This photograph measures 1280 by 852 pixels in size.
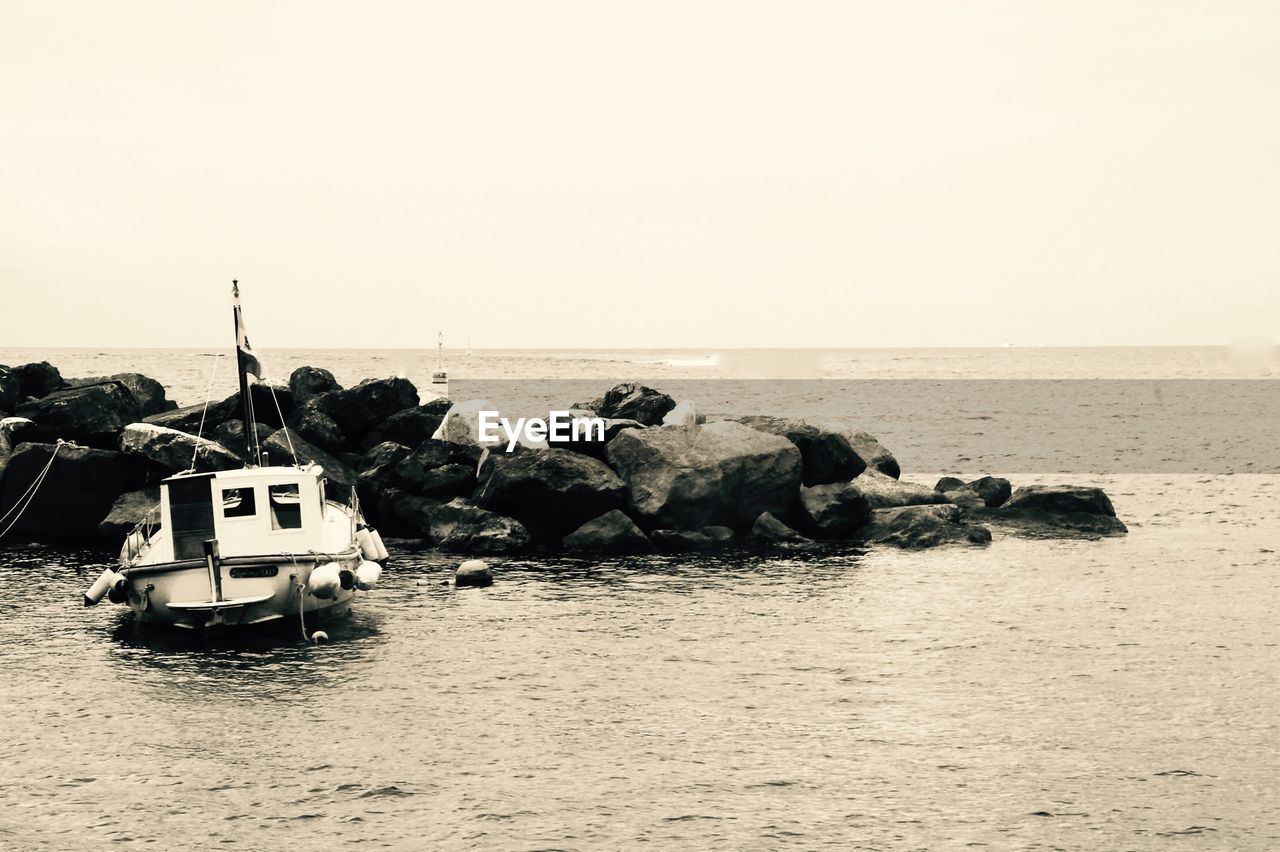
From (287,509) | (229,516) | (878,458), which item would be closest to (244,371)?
(287,509)

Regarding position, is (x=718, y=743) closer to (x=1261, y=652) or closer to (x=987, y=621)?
(x=987, y=621)

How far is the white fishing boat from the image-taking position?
30781mm

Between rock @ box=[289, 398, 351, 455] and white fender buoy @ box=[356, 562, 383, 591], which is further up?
rock @ box=[289, 398, 351, 455]

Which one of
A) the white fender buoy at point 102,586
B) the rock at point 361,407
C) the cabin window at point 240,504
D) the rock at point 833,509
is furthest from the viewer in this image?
the rock at point 361,407

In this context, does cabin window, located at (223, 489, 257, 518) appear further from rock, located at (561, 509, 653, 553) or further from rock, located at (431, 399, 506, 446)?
rock, located at (431, 399, 506, 446)

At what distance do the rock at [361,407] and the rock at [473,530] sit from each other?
A: 8.03 metres

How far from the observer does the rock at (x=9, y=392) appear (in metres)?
53.1

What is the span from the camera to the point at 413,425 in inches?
1900

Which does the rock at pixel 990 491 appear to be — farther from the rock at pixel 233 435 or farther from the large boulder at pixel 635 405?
the rock at pixel 233 435

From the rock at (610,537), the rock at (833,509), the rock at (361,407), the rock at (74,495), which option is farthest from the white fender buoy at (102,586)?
the rock at (833,509)

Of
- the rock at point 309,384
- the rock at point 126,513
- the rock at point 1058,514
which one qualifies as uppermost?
the rock at point 309,384

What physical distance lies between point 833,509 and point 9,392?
33.4 metres

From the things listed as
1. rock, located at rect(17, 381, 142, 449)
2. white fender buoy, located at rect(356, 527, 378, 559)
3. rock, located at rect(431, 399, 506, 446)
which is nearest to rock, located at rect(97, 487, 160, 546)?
rock, located at rect(17, 381, 142, 449)

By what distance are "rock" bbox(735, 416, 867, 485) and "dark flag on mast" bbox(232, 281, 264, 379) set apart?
662 inches
